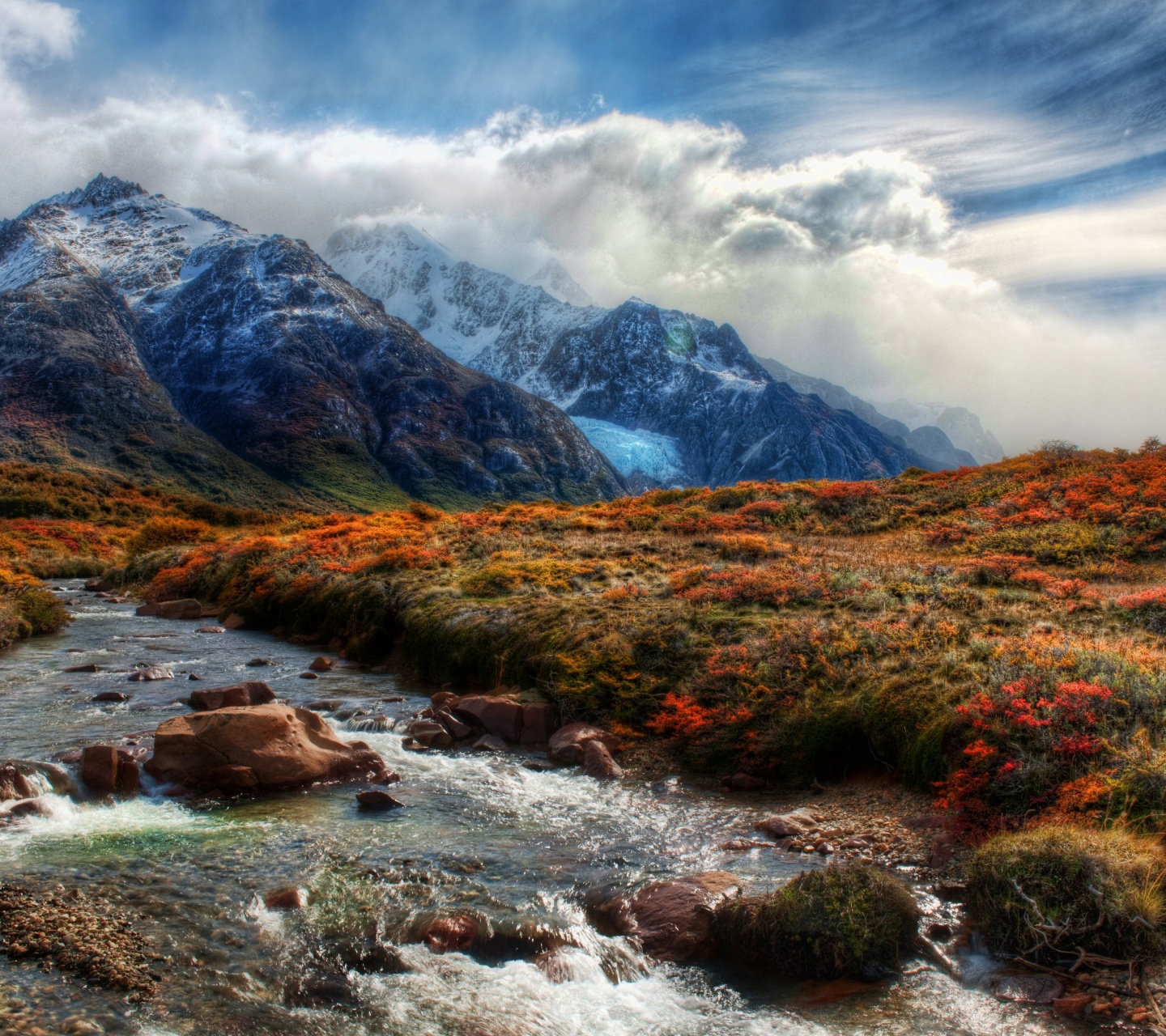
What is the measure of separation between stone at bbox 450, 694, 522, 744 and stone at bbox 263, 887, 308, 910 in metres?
6.06

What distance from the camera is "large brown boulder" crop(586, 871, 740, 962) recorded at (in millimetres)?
7453

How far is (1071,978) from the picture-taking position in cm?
662

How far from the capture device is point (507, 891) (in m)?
8.51

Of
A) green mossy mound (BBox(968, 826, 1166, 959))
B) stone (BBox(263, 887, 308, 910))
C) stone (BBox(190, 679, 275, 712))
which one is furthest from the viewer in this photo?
stone (BBox(190, 679, 275, 712))

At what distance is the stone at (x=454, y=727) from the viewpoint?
1414 centimetres

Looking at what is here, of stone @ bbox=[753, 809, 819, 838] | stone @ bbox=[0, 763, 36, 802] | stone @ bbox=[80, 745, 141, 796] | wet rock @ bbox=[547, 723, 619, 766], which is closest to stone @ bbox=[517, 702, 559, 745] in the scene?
wet rock @ bbox=[547, 723, 619, 766]

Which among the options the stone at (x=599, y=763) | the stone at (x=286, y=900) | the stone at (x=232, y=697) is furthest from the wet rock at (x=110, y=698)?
the stone at (x=599, y=763)

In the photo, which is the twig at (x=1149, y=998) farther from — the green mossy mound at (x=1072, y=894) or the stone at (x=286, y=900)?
the stone at (x=286, y=900)

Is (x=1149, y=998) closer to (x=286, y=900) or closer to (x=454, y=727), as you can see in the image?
(x=286, y=900)

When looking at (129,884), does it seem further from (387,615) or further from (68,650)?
(68,650)

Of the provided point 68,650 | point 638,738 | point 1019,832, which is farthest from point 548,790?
point 68,650

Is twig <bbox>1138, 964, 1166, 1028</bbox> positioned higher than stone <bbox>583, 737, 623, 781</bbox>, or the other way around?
twig <bbox>1138, 964, 1166, 1028</bbox>

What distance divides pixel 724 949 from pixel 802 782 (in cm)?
464

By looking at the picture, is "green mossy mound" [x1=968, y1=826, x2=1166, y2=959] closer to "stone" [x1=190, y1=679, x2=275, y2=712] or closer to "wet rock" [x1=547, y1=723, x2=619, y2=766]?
"wet rock" [x1=547, y1=723, x2=619, y2=766]
